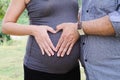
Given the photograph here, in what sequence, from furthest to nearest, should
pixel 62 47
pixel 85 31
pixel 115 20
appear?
1. pixel 62 47
2. pixel 85 31
3. pixel 115 20

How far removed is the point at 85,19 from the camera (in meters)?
1.90

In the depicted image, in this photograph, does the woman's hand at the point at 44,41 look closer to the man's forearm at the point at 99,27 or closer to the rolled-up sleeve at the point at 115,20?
the man's forearm at the point at 99,27

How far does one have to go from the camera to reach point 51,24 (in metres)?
2.08

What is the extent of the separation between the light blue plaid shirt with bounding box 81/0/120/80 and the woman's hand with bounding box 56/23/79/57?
3.3 inches

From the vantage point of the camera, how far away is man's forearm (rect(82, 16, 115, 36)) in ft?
5.86

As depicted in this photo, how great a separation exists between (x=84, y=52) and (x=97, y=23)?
0.20 meters

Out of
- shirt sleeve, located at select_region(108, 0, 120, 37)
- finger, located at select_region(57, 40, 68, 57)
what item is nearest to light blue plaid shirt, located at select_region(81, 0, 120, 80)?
shirt sleeve, located at select_region(108, 0, 120, 37)

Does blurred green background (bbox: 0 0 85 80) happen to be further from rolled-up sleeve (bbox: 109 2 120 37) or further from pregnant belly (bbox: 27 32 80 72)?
rolled-up sleeve (bbox: 109 2 120 37)

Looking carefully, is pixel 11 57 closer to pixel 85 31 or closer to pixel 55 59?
pixel 55 59

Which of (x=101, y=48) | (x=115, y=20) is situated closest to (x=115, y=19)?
(x=115, y=20)

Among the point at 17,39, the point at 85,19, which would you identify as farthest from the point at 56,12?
the point at 17,39

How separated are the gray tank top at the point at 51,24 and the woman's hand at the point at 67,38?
0.11ft

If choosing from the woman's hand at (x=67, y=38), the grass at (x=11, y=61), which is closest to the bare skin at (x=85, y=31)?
the woman's hand at (x=67, y=38)

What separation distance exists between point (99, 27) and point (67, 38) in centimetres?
24
